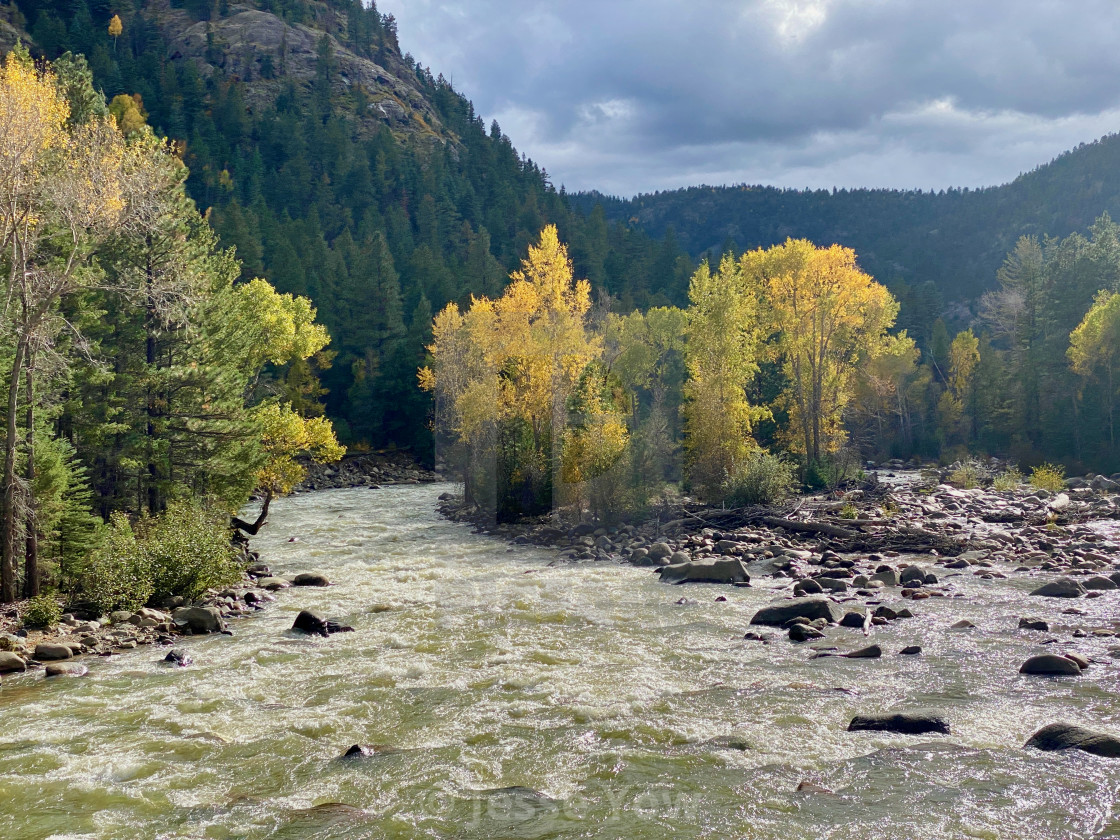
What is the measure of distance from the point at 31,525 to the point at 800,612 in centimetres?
1651

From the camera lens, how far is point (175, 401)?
25.5 m

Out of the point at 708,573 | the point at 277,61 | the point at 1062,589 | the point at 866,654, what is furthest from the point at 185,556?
the point at 277,61

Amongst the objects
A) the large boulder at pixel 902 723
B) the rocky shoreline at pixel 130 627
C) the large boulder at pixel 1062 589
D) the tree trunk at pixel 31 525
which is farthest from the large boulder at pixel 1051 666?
the tree trunk at pixel 31 525

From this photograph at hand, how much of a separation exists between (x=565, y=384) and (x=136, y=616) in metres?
18.8

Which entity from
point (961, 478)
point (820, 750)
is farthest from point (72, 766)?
point (961, 478)

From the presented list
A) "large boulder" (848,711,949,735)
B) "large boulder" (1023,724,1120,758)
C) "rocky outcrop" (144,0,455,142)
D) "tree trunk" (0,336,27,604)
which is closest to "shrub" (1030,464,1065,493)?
"large boulder" (1023,724,1120,758)

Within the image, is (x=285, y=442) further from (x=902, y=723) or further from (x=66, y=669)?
(x=902, y=723)

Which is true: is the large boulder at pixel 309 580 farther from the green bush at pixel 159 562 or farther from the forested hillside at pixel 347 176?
the forested hillside at pixel 347 176

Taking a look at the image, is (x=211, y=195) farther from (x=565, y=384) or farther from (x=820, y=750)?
(x=820, y=750)

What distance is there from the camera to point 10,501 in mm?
15750

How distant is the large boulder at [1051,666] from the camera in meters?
12.1

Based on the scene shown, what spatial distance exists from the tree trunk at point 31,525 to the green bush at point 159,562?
3.33 feet

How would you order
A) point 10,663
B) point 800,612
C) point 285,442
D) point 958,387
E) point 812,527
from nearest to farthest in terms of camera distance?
point 10,663 < point 800,612 < point 812,527 < point 285,442 < point 958,387

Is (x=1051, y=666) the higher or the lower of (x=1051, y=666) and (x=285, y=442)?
the lower
